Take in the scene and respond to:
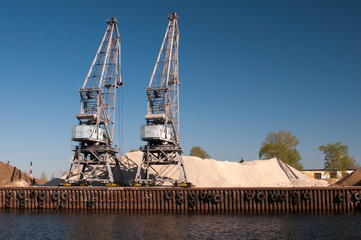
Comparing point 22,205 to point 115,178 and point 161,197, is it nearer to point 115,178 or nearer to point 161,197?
point 161,197

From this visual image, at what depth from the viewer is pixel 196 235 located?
99.1 ft

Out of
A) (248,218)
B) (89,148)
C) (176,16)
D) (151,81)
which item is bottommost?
(248,218)

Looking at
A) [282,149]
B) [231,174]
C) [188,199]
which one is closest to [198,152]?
[282,149]

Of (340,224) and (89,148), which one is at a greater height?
(89,148)

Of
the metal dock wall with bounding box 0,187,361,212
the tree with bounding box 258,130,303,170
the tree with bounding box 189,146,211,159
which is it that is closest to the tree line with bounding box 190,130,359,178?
the tree with bounding box 258,130,303,170

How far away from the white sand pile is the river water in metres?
29.5

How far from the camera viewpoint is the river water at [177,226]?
3022 centimetres

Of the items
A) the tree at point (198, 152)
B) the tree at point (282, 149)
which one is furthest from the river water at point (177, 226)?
the tree at point (198, 152)

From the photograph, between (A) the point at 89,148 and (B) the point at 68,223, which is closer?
(B) the point at 68,223

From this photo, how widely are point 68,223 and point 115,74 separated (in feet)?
144

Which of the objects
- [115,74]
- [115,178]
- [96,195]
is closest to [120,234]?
[96,195]

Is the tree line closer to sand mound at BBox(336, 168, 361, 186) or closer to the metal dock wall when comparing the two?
sand mound at BBox(336, 168, 361, 186)

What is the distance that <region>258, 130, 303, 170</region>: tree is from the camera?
111 metres

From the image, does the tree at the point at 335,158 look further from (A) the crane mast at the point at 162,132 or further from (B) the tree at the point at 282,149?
(A) the crane mast at the point at 162,132
